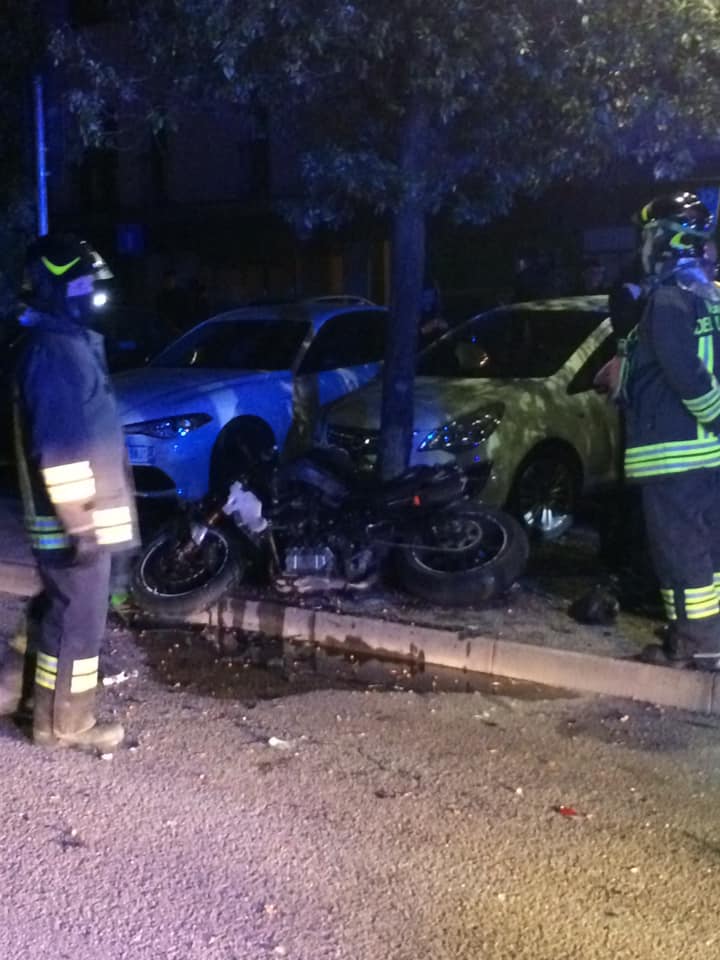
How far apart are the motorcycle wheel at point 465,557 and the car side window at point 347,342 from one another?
374 cm

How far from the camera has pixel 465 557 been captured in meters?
→ 6.99

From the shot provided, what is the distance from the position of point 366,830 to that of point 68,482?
1671 millimetres

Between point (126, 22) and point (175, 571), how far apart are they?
457cm

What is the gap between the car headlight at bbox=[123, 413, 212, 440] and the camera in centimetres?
933

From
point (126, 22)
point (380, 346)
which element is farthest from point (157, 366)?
point (126, 22)

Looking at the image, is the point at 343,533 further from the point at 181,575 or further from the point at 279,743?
the point at 279,743

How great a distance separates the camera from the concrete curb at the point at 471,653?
5.64m

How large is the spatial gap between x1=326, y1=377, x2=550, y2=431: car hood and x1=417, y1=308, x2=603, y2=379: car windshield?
0.23 meters

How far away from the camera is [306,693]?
232 inches

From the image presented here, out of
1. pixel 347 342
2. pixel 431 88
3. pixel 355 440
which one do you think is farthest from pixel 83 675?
pixel 347 342

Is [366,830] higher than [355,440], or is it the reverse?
[355,440]

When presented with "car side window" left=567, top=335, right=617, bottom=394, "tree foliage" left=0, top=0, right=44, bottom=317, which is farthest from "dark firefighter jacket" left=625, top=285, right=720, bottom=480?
"tree foliage" left=0, top=0, right=44, bottom=317

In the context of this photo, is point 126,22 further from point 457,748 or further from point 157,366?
point 457,748

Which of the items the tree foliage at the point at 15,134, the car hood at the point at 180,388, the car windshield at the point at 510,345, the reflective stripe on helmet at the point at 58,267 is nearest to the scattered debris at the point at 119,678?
the reflective stripe on helmet at the point at 58,267
